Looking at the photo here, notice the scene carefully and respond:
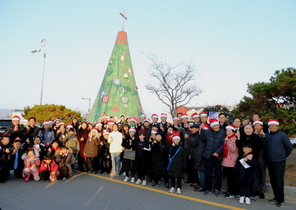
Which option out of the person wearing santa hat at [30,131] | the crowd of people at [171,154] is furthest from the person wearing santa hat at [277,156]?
the person wearing santa hat at [30,131]

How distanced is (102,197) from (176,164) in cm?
182

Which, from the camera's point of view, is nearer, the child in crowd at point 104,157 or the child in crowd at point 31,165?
the child in crowd at point 31,165

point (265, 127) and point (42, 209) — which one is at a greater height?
point (265, 127)

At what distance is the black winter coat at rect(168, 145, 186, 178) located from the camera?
206 inches

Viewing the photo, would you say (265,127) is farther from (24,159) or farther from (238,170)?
(24,159)

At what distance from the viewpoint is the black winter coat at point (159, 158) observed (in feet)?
18.7

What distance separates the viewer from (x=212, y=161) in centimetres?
521

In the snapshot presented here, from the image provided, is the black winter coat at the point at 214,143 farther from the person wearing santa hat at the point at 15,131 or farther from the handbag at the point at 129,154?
the person wearing santa hat at the point at 15,131

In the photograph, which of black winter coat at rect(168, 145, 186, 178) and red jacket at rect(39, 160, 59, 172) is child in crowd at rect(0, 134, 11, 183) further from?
black winter coat at rect(168, 145, 186, 178)

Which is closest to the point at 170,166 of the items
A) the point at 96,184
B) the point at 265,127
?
the point at 96,184

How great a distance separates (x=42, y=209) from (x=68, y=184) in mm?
1772

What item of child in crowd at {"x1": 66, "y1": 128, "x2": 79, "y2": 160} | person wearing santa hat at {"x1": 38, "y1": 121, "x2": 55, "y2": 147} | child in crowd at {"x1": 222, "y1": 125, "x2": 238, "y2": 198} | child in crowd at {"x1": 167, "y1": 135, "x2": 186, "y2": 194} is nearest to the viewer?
child in crowd at {"x1": 222, "y1": 125, "x2": 238, "y2": 198}

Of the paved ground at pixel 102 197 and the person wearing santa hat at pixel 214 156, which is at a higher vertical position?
the person wearing santa hat at pixel 214 156

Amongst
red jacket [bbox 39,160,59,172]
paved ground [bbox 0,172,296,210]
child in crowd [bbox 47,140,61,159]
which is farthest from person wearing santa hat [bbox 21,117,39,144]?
paved ground [bbox 0,172,296,210]
